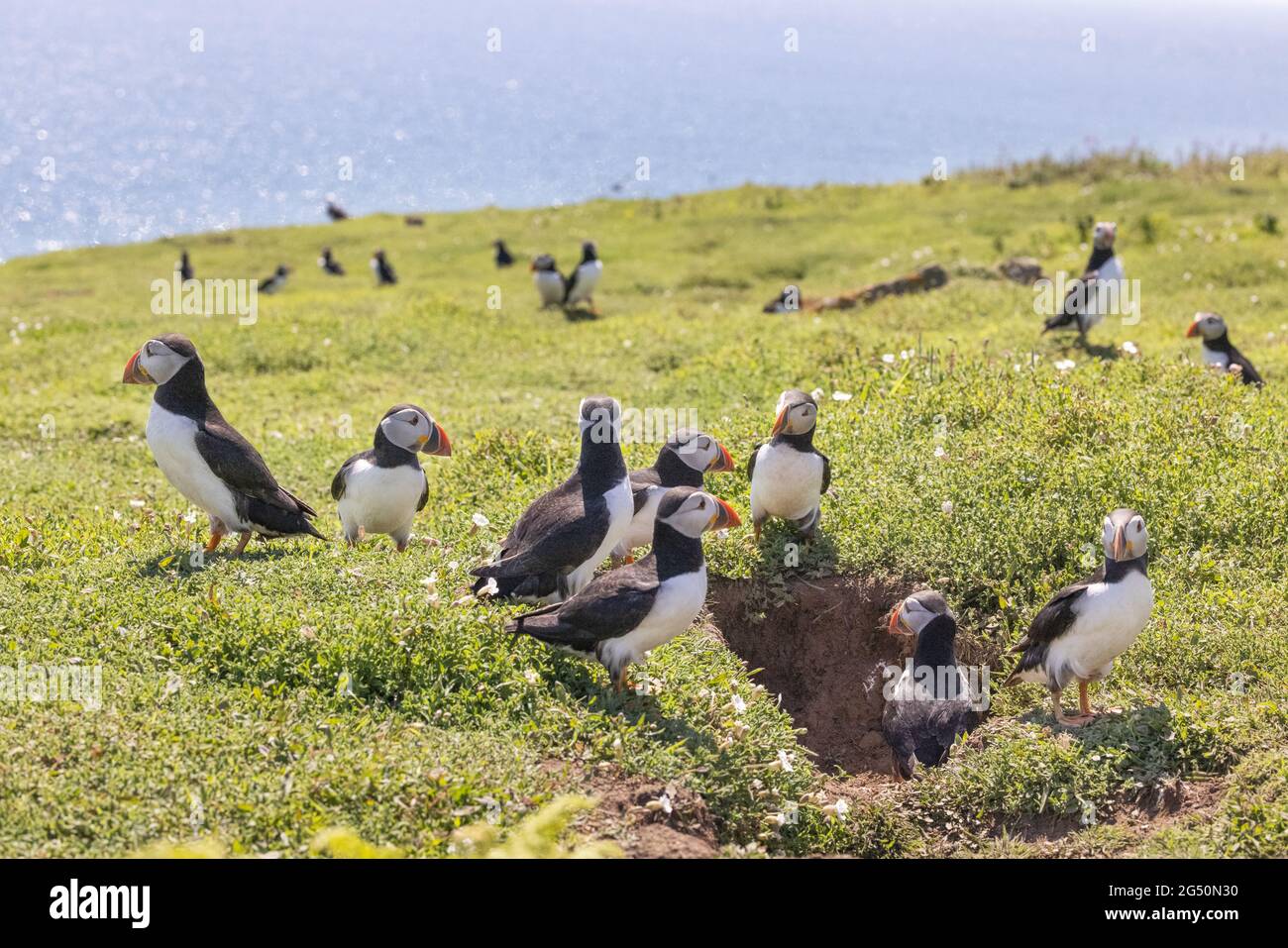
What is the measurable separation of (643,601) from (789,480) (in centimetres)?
252

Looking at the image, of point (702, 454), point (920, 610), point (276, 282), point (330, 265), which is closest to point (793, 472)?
point (702, 454)

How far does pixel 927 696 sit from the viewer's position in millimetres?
7797

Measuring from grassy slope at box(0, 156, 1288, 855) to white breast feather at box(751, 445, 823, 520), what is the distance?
0.40m

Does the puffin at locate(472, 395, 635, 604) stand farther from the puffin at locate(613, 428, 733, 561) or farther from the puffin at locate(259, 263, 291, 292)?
the puffin at locate(259, 263, 291, 292)

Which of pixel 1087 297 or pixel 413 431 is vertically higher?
pixel 1087 297

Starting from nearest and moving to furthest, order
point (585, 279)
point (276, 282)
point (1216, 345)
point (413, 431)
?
point (413, 431) → point (1216, 345) → point (585, 279) → point (276, 282)

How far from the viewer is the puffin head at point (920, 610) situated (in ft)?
26.1

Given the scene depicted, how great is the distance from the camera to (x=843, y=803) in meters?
6.84

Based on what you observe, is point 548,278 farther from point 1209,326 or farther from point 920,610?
point 920,610

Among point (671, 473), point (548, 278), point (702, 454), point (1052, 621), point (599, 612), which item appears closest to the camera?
point (599, 612)

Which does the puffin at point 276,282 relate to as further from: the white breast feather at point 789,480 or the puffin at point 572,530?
the puffin at point 572,530

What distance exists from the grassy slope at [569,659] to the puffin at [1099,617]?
0.92 feet
